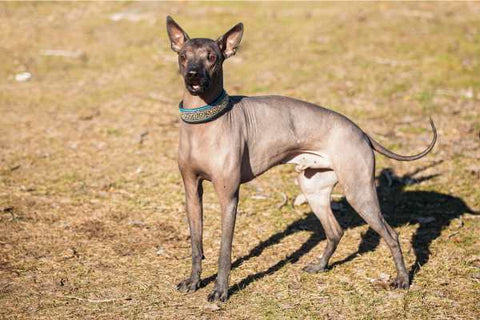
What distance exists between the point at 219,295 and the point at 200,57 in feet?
7.04

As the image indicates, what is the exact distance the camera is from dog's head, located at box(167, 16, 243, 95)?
5.44 metres

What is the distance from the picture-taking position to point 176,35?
19.3 feet

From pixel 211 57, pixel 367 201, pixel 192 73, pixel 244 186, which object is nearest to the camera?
pixel 192 73

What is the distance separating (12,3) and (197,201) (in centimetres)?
1539

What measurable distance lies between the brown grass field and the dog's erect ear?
88.6 inches

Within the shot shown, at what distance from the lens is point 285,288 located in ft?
20.5

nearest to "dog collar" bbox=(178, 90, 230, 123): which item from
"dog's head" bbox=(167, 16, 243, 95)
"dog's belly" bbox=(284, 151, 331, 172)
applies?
"dog's head" bbox=(167, 16, 243, 95)

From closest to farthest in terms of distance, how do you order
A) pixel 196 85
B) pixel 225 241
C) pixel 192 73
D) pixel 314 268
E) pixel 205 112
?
pixel 192 73, pixel 196 85, pixel 205 112, pixel 225 241, pixel 314 268

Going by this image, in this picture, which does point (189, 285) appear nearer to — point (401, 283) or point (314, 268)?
point (314, 268)

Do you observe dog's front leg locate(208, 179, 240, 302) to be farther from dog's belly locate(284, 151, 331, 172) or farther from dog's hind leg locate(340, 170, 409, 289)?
dog's hind leg locate(340, 170, 409, 289)

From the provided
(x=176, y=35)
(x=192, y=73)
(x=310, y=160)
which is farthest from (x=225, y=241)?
(x=176, y=35)

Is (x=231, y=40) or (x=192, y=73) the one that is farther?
(x=231, y=40)

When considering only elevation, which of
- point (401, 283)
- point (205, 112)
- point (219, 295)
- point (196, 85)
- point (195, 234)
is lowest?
point (401, 283)

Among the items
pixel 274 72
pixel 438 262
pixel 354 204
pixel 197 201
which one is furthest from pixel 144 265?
pixel 274 72
